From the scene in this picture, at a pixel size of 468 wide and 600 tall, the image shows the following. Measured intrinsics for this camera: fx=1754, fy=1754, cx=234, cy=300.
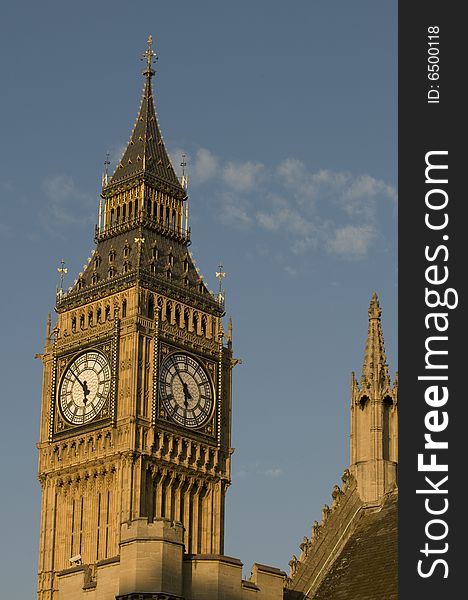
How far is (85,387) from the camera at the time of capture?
96938 mm

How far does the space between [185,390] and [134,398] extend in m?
4.15

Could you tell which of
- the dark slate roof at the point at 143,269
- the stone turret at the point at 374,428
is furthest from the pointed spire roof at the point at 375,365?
the dark slate roof at the point at 143,269

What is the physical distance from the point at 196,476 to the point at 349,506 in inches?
1652

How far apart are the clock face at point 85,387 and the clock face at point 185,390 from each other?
10.7ft

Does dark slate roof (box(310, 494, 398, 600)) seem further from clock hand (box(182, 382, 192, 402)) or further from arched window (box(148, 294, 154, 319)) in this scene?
arched window (box(148, 294, 154, 319))

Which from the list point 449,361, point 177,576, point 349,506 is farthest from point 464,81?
point 349,506

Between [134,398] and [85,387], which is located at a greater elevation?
[85,387]

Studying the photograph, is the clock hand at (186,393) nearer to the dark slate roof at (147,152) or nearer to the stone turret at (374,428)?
the dark slate roof at (147,152)

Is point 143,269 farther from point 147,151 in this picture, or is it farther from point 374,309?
point 374,309

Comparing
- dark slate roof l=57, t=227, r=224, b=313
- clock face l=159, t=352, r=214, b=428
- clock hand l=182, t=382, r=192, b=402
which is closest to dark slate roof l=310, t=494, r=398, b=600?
clock face l=159, t=352, r=214, b=428

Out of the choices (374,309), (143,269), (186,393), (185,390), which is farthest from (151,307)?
(374,309)

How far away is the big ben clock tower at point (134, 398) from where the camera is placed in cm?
9456

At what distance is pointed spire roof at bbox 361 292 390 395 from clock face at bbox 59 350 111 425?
3956 centimetres

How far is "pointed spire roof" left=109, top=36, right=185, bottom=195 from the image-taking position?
103m
